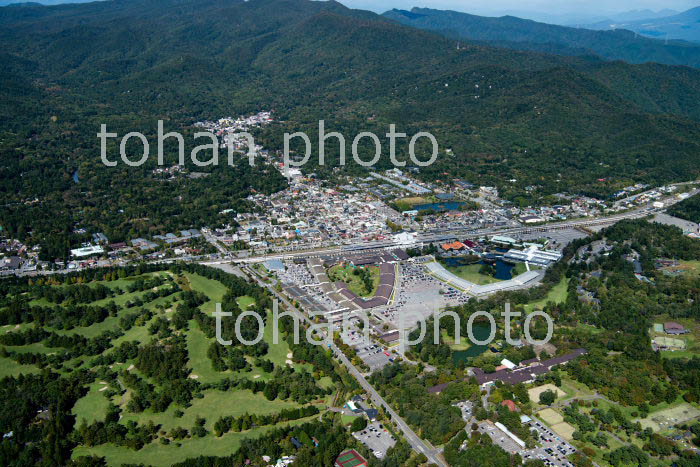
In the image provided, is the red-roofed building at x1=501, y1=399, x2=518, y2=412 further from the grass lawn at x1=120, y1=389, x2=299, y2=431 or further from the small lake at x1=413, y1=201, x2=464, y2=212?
the small lake at x1=413, y1=201, x2=464, y2=212

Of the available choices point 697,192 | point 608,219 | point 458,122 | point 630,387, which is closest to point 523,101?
point 458,122

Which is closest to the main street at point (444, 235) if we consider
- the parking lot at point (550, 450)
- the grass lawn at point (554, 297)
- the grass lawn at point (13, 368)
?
the grass lawn at point (554, 297)

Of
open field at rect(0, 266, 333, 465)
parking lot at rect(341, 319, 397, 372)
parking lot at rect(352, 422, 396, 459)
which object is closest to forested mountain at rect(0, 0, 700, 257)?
open field at rect(0, 266, 333, 465)

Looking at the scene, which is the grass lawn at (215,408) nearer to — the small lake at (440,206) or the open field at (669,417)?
the open field at (669,417)

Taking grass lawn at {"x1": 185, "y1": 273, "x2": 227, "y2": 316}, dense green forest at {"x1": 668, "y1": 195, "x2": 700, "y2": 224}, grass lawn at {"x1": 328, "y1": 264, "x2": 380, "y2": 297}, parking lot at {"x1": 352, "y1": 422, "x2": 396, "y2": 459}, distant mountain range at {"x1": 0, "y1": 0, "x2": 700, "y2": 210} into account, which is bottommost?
grass lawn at {"x1": 328, "y1": 264, "x2": 380, "y2": 297}

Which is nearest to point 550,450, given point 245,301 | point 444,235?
point 245,301
